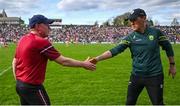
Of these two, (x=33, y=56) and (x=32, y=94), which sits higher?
(x=33, y=56)

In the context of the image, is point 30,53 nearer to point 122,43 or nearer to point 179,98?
point 122,43

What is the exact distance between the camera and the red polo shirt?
6.61 m

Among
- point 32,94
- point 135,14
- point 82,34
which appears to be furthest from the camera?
point 82,34

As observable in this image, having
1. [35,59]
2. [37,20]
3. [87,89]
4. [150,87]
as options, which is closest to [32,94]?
[35,59]

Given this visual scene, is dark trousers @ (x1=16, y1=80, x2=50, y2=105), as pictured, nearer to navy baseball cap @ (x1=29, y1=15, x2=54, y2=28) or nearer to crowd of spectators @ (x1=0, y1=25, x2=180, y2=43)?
navy baseball cap @ (x1=29, y1=15, x2=54, y2=28)

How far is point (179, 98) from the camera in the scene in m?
13.0

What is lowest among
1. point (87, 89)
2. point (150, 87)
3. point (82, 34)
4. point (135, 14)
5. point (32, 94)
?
point (82, 34)

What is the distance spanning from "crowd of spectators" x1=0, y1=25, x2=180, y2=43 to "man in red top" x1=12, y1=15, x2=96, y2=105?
8612 centimetres

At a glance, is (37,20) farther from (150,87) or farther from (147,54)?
(150,87)

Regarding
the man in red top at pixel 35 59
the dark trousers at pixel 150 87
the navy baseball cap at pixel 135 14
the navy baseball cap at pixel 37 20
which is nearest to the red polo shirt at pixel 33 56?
the man in red top at pixel 35 59

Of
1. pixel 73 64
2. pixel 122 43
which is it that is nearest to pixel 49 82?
pixel 122 43

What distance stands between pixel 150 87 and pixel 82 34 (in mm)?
96278

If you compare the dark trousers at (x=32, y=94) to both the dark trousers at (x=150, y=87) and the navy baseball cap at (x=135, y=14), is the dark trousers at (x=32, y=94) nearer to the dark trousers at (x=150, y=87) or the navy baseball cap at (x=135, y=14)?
the dark trousers at (x=150, y=87)

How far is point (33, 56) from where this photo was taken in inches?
263
